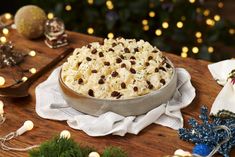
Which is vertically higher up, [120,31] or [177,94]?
[177,94]

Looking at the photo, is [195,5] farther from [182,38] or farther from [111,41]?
[111,41]

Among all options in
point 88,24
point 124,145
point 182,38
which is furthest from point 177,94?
point 88,24

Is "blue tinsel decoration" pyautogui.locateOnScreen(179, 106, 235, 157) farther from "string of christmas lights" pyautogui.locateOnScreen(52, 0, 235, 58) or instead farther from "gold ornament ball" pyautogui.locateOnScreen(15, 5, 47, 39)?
"string of christmas lights" pyautogui.locateOnScreen(52, 0, 235, 58)

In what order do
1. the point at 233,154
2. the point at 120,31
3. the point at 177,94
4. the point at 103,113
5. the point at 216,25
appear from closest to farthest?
the point at 233,154 < the point at 103,113 < the point at 177,94 < the point at 216,25 < the point at 120,31

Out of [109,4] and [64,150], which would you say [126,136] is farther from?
[109,4]

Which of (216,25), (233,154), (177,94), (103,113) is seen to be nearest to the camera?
(233,154)

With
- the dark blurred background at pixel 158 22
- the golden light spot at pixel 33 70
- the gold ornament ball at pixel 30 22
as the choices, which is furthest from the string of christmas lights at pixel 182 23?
the golden light spot at pixel 33 70

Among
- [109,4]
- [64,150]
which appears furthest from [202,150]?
[109,4]
